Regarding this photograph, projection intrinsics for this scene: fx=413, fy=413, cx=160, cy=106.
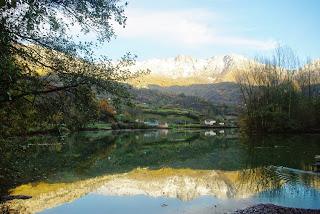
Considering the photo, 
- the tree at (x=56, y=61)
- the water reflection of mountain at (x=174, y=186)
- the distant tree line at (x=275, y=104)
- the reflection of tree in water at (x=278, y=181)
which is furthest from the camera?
the distant tree line at (x=275, y=104)

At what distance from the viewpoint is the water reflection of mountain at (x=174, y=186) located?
29039mm

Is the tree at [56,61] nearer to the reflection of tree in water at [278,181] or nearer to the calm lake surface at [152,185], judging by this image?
the calm lake surface at [152,185]

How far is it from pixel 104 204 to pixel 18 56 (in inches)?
498

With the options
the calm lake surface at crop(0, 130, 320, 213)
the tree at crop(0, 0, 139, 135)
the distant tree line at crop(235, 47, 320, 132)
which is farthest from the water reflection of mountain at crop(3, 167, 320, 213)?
the distant tree line at crop(235, 47, 320, 132)

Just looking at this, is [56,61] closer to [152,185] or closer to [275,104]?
[152,185]

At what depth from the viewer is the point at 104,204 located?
90.0 ft

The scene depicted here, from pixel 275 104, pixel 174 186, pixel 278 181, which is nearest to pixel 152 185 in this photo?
pixel 174 186

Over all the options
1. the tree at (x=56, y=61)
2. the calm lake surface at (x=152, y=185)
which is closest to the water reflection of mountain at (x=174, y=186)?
the calm lake surface at (x=152, y=185)

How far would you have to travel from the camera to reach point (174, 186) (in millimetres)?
35000

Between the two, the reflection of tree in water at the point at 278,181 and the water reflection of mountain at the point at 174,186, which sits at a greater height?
the reflection of tree in water at the point at 278,181

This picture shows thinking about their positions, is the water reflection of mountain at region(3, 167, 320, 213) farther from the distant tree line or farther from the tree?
the distant tree line

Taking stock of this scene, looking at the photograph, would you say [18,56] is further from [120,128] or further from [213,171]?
[120,128]

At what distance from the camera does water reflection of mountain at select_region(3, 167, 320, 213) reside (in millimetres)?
29039

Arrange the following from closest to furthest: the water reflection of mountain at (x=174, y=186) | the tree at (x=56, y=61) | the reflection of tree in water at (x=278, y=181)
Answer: the tree at (x=56, y=61)
the reflection of tree in water at (x=278, y=181)
the water reflection of mountain at (x=174, y=186)
